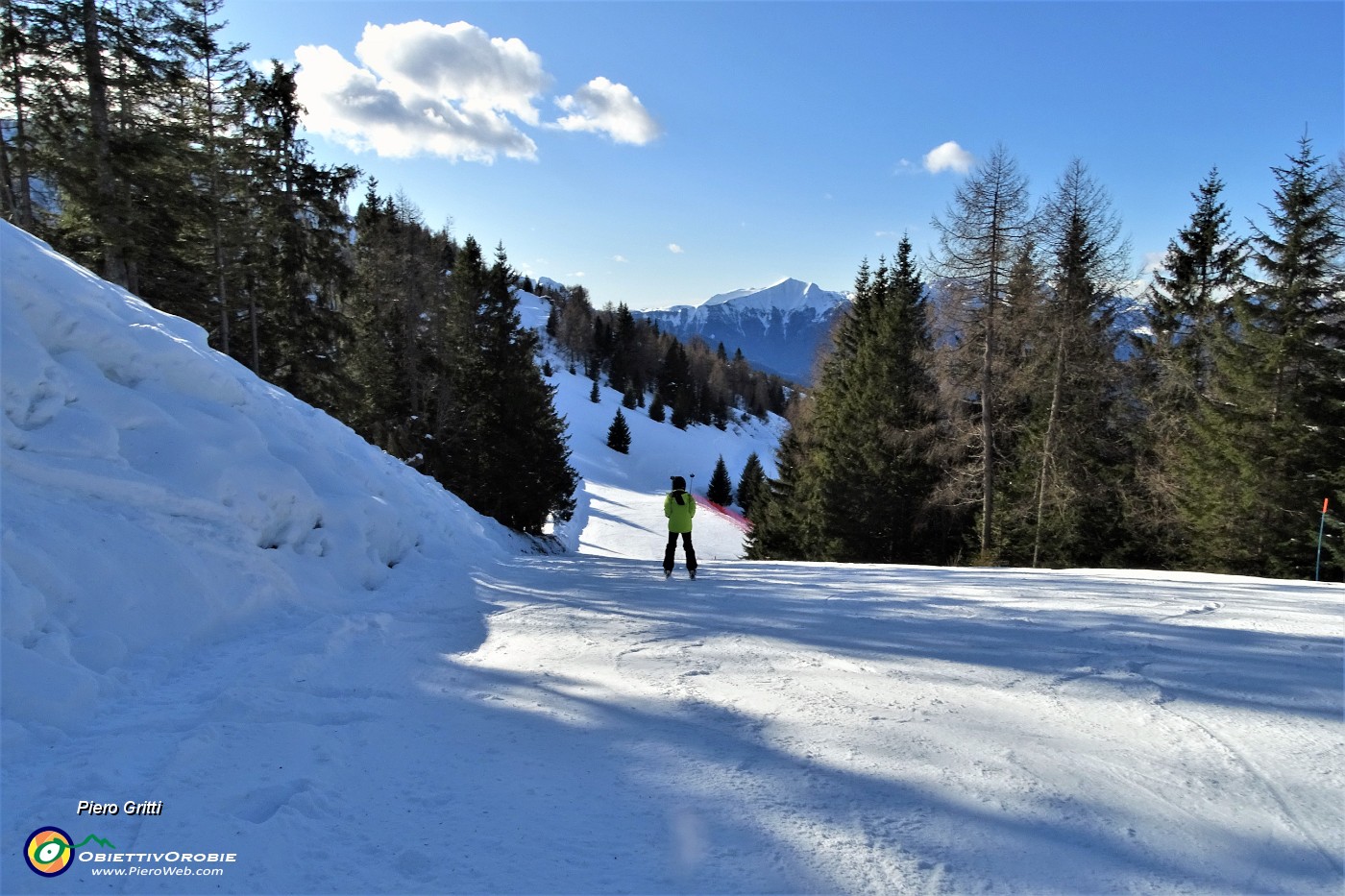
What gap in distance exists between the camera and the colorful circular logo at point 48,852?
8.54 feet

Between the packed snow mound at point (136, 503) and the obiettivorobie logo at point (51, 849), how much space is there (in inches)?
38.0

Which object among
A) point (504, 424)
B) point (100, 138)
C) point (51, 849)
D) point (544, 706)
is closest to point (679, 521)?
point (544, 706)

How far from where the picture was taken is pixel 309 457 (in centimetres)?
878

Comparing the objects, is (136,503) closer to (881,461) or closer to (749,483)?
(881,461)

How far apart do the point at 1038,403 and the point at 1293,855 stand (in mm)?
20012

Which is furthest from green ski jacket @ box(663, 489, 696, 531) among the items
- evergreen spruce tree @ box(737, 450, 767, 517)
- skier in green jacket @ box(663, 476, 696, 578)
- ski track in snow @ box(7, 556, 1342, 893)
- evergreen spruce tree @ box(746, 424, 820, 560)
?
evergreen spruce tree @ box(737, 450, 767, 517)

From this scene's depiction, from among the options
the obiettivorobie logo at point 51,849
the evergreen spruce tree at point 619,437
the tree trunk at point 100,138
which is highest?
the tree trunk at point 100,138

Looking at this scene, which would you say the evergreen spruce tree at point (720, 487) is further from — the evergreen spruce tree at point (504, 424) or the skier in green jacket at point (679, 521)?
the skier in green jacket at point (679, 521)

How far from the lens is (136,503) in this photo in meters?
5.82

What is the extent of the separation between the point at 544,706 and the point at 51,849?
246cm

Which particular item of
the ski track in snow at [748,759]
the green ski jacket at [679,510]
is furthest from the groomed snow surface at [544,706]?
the green ski jacket at [679,510]

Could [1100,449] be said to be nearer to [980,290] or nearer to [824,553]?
[980,290]

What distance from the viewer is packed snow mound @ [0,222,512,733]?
4.32 meters

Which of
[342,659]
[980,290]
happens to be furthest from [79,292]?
[980,290]
